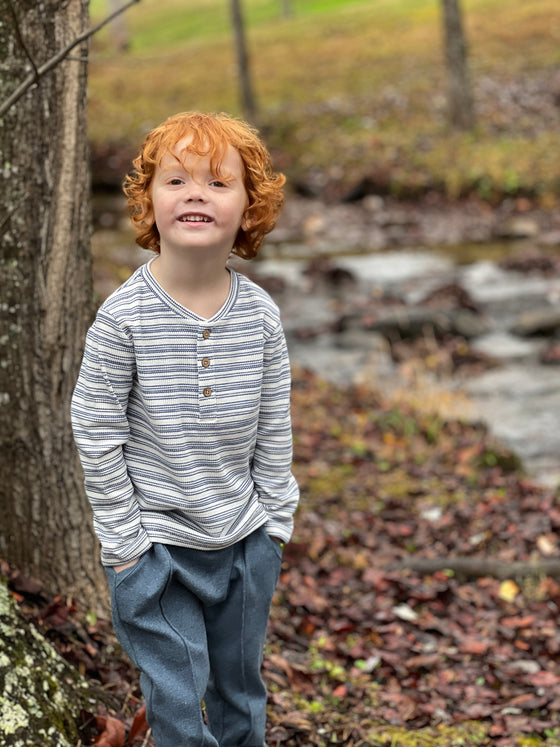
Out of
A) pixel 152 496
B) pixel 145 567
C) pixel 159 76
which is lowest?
pixel 145 567

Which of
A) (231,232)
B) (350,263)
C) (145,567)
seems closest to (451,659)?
(145,567)

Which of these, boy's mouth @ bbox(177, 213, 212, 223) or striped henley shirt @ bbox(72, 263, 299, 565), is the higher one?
boy's mouth @ bbox(177, 213, 212, 223)

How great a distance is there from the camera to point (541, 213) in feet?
58.1

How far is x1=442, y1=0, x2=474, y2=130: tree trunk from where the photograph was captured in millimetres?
19594

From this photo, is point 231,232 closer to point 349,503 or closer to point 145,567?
point 145,567

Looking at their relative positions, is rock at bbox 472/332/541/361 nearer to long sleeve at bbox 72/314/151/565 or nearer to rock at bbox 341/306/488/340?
rock at bbox 341/306/488/340

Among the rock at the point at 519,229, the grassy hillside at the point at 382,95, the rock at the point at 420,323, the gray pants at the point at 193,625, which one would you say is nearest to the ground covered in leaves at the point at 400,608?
the gray pants at the point at 193,625

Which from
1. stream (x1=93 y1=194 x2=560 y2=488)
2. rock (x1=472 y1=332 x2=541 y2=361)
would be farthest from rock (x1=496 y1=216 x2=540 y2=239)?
rock (x1=472 y1=332 x2=541 y2=361)

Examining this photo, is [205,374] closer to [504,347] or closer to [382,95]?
[504,347]

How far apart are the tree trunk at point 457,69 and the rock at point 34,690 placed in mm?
18922

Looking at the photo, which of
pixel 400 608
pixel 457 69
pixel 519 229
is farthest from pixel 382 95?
pixel 400 608

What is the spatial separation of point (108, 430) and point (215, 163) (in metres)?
0.79

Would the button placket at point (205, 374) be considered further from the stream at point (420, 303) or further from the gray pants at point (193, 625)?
the stream at point (420, 303)

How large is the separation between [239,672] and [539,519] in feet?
12.8
